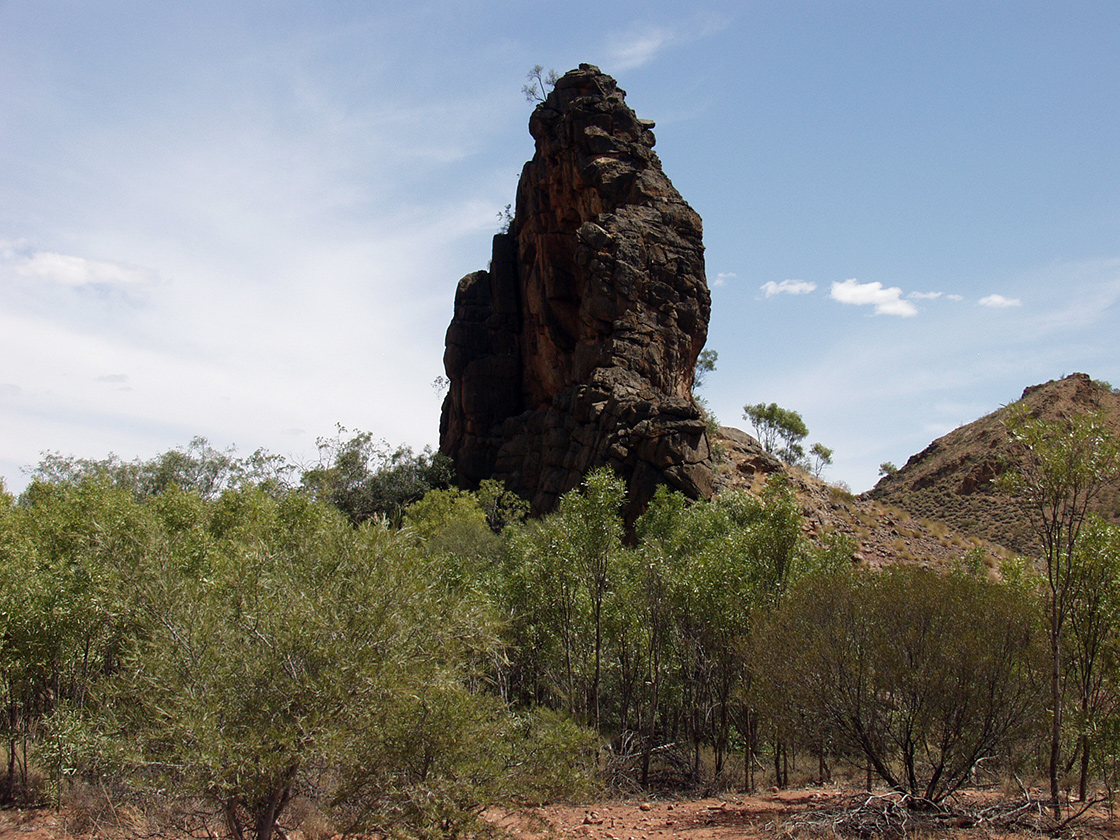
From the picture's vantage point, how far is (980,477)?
205ft

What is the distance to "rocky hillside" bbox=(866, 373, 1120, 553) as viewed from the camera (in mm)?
54688

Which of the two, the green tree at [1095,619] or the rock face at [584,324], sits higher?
the rock face at [584,324]

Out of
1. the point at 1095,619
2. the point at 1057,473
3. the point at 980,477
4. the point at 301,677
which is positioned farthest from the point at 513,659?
the point at 980,477

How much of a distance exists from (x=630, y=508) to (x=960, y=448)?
52.4 m

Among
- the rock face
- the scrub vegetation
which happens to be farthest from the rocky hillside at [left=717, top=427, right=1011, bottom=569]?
the scrub vegetation

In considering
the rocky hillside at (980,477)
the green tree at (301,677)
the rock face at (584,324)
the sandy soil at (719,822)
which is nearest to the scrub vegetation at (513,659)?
the green tree at (301,677)

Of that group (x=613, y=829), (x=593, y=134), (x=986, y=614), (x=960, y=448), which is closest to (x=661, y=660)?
(x=613, y=829)

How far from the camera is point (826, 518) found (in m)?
39.8

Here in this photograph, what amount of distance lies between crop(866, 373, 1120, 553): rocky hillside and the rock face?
2533 centimetres

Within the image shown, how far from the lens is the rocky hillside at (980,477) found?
179 feet

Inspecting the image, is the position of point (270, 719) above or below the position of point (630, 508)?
below

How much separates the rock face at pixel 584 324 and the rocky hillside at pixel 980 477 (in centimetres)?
2533

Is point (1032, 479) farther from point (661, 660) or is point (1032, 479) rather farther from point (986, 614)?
point (661, 660)

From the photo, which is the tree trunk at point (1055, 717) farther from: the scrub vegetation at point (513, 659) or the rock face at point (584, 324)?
the rock face at point (584, 324)
